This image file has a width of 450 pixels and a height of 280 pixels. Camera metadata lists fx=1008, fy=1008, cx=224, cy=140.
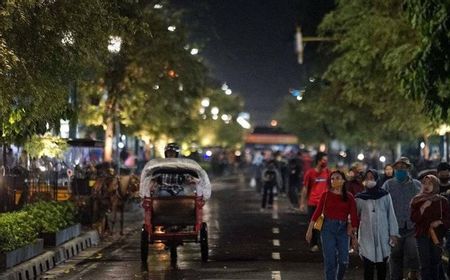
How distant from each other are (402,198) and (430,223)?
3.85 feet

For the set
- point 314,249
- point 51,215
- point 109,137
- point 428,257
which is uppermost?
point 109,137

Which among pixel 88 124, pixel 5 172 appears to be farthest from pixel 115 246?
pixel 88 124

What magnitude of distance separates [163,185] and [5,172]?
225 inches

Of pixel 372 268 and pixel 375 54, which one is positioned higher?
pixel 375 54

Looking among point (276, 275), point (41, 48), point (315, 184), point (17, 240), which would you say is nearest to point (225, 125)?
point (315, 184)

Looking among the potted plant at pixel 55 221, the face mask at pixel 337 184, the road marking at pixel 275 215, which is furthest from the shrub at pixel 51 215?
the road marking at pixel 275 215

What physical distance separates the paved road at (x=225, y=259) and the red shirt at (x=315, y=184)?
1029 mm

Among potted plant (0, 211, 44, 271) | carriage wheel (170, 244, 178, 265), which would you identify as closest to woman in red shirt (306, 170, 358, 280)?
potted plant (0, 211, 44, 271)

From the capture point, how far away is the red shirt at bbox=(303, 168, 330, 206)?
835 inches

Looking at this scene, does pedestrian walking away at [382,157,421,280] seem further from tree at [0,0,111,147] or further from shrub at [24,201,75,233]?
shrub at [24,201,75,233]

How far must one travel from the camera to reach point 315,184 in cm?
2138

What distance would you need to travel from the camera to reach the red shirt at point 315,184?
21203 millimetres

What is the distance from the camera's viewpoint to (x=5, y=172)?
899 inches

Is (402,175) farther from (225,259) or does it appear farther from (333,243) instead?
(225,259)
